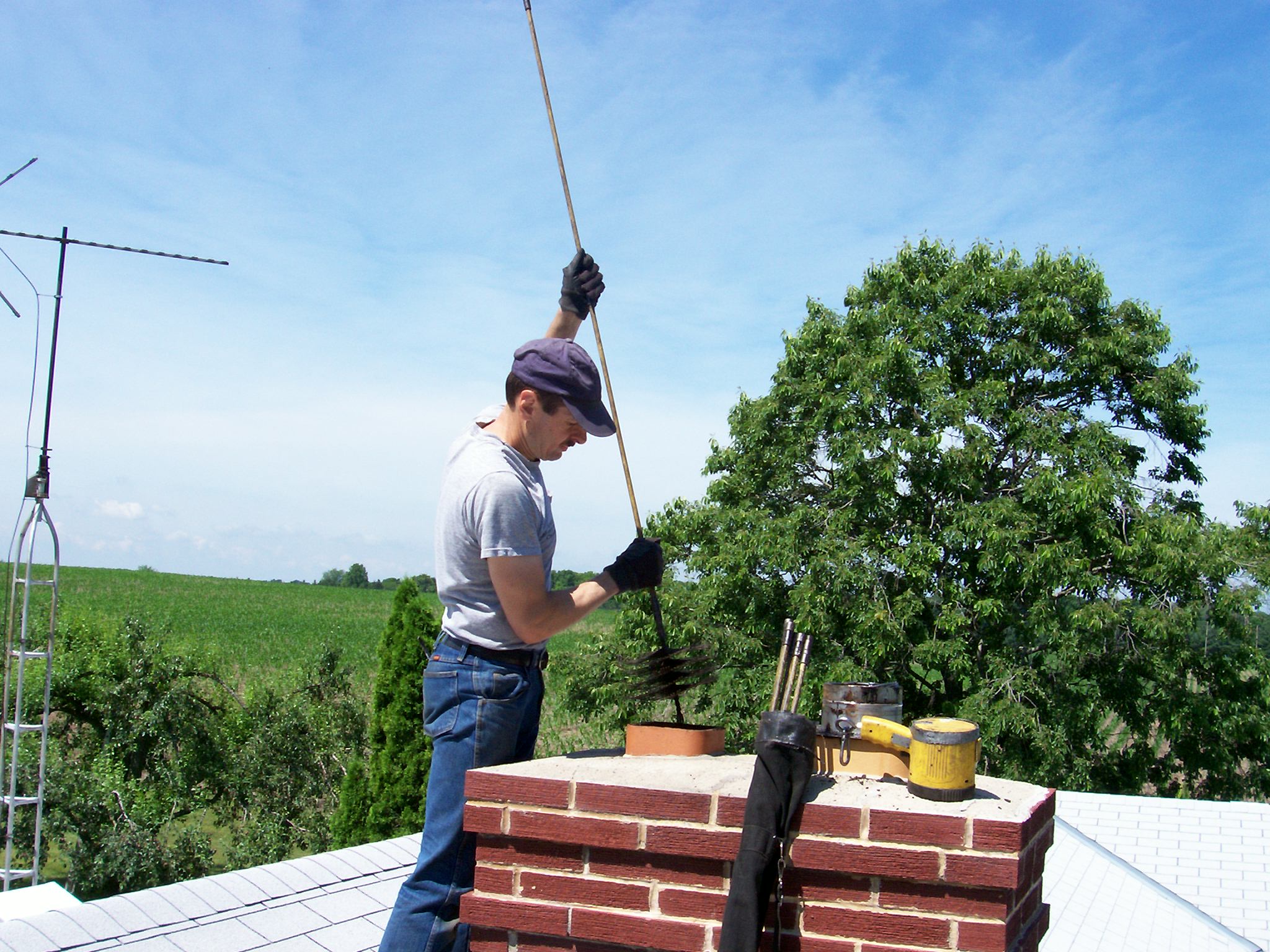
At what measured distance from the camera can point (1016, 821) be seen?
181 centimetres

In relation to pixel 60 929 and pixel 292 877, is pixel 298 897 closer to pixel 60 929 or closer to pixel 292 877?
pixel 292 877

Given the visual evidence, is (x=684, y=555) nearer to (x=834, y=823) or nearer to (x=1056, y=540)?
(x=1056, y=540)

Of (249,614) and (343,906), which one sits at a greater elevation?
(343,906)

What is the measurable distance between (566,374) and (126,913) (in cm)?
317

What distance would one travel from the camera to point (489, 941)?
2154mm

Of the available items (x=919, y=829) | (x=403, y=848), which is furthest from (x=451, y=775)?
(x=403, y=848)

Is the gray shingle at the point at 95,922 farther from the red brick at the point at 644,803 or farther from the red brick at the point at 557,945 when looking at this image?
the red brick at the point at 644,803

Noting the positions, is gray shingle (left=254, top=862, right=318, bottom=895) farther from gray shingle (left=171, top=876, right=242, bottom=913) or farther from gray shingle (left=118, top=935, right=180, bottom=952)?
gray shingle (left=118, top=935, right=180, bottom=952)

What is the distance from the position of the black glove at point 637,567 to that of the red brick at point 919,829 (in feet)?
2.75

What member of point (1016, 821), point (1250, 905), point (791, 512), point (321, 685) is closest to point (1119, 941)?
point (1250, 905)

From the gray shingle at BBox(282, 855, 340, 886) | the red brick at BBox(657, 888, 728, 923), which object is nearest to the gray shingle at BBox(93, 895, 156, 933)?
the gray shingle at BBox(282, 855, 340, 886)

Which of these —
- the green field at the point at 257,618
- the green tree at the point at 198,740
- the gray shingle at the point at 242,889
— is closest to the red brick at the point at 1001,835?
the gray shingle at the point at 242,889

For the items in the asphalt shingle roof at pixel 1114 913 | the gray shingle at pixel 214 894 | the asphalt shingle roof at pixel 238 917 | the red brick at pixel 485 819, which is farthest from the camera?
the asphalt shingle roof at pixel 1114 913

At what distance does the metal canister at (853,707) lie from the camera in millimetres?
2227
